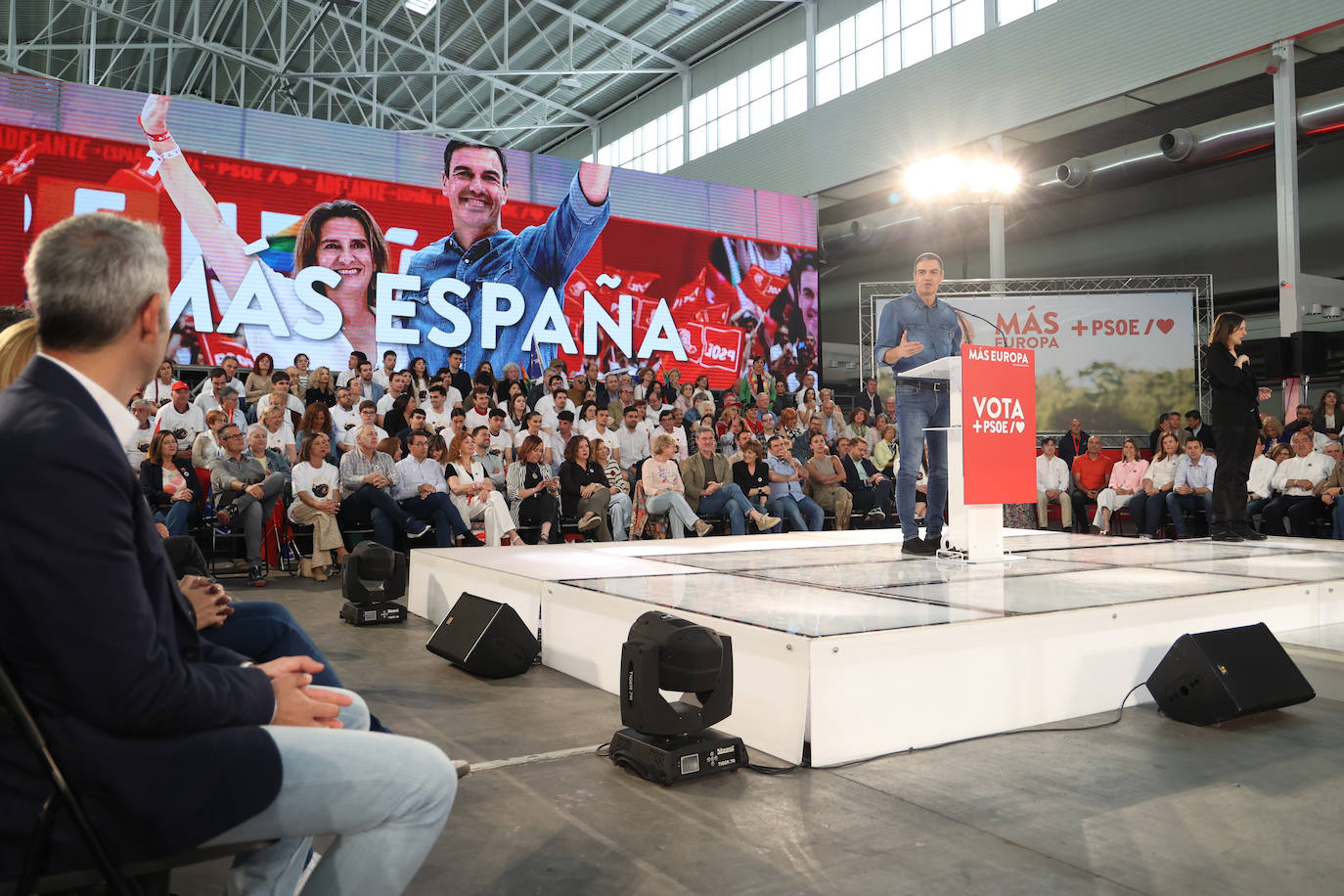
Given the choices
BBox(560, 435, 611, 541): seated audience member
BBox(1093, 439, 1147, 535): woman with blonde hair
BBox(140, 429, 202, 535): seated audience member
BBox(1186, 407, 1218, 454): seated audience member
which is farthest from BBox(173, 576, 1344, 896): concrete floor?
BBox(1186, 407, 1218, 454): seated audience member

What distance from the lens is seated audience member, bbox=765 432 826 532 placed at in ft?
26.5

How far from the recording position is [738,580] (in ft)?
11.5

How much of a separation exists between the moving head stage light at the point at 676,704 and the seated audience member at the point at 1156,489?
7530mm

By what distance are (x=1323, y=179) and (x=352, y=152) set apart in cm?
1188

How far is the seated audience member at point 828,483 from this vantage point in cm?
844

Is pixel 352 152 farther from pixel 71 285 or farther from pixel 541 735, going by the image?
pixel 71 285

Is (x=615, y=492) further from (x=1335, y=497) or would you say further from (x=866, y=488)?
(x=1335, y=497)

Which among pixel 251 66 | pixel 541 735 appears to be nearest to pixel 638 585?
pixel 541 735

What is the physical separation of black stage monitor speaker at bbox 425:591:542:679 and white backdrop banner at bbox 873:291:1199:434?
8420 millimetres

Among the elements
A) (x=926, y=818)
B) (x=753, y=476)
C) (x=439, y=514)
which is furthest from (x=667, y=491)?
(x=926, y=818)

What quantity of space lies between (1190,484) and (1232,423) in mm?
3488

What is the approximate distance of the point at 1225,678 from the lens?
2.64 m

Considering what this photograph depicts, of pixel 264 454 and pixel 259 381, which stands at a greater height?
pixel 259 381

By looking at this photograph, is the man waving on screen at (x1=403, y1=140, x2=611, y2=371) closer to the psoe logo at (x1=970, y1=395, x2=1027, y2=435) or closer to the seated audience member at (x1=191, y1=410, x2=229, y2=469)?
the seated audience member at (x1=191, y1=410, x2=229, y2=469)
